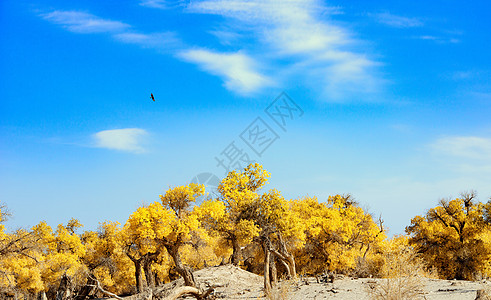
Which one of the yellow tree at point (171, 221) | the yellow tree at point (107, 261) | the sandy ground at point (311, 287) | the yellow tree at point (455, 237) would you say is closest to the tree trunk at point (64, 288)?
the yellow tree at point (107, 261)

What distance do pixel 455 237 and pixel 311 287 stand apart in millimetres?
21665

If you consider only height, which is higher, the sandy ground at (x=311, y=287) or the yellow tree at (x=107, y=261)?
the yellow tree at (x=107, y=261)

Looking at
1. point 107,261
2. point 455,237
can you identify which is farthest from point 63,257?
point 455,237

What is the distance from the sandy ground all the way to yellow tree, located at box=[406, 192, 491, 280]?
47.9ft

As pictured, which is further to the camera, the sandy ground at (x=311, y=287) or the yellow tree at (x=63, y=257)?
the yellow tree at (x=63, y=257)

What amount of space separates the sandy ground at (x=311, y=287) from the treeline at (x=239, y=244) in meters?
1.67

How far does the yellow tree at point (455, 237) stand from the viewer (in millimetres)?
33656

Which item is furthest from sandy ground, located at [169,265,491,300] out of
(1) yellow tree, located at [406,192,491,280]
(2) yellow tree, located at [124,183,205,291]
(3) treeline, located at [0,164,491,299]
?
(1) yellow tree, located at [406,192,491,280]

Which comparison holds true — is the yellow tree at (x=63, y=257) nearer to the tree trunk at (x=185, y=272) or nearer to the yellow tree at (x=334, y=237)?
the tree trunk at (x=185, y=272)

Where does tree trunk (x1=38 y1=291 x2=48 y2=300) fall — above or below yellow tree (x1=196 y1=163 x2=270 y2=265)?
below

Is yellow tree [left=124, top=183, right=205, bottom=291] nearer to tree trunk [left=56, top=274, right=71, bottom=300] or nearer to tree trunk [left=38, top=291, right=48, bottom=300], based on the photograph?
tree trunk [left=56, top=274, right=71, bottom=300]

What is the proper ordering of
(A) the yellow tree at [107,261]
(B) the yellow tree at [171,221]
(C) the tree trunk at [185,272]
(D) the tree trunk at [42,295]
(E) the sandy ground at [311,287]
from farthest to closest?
(D) the tree trunk at [42,295], (A) the yellow tree at [107,261], (C) the tree trunk at [185,272], (B) the yellow tree at [171,221], (E) the sandy ground at [311,287]

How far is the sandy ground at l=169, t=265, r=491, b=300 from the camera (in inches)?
678

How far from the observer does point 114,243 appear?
3138 cm
